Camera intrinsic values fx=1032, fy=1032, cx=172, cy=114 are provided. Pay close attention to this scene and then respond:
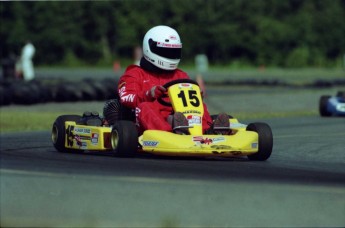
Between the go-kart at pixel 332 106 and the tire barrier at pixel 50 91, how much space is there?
18.6 ft

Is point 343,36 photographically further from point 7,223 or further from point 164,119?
point 7,223

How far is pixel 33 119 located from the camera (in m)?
17.2

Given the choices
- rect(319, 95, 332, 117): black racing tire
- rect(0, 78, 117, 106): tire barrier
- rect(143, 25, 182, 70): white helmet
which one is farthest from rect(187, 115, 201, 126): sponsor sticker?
rect(0, 78, 117, 106): tire barrier

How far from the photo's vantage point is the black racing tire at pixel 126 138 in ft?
31.2

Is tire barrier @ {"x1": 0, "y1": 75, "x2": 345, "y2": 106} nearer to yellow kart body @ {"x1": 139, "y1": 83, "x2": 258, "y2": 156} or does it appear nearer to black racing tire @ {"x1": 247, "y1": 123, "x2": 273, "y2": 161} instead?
yellow kart body @ {"x1": 139, "y1": 83, "x2": 258, "y2": 156}

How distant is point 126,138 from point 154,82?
123 cm

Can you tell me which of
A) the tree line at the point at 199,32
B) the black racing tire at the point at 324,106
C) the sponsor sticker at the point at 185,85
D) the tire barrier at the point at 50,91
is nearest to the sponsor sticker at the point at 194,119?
the sponsor sticker at the point at 185,85

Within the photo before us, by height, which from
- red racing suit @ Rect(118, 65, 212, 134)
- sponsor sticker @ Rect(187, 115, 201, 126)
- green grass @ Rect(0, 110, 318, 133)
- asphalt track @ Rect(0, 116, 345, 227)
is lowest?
green grass @ Rect(0, 110, 318, 133)

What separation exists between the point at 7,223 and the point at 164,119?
397 cm

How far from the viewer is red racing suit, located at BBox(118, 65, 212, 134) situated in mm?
9852

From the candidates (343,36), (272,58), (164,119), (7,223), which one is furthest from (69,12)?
(7,223)

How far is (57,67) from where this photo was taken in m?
59.0

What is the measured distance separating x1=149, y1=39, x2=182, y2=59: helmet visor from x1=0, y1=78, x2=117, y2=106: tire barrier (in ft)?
36.2

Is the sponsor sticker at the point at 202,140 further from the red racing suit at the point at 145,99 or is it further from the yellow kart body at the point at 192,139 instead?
the red racing suit at the point at 145,99
